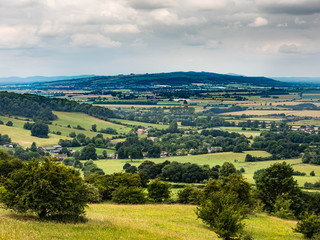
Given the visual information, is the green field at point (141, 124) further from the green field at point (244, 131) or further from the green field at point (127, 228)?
the green field at point (127, 228)

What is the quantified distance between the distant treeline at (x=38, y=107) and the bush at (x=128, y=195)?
117 metres

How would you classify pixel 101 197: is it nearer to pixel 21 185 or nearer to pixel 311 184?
pixel 21 185

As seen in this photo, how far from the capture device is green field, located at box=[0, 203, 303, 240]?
21.3 m

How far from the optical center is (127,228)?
83.7ft

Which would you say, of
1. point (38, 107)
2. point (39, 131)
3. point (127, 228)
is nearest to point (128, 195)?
point (127, 228)

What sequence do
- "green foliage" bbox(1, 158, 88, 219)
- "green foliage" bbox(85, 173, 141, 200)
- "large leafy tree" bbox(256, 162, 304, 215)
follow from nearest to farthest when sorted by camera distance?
"green foliage" bbox(1, 158, 88, 219) → "green foliage" bbox(85, 173, 141, 200) → "large leafy tree" bbox(256, 162, 304, 215)

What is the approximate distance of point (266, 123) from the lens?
180m

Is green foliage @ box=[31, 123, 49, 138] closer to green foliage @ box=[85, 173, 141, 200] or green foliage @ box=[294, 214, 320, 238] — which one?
green foliage @ box=[85, 173, 141, 200]

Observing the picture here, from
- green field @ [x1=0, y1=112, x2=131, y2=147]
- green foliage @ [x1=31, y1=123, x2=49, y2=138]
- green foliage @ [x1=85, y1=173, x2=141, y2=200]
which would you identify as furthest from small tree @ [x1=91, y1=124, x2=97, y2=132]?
green foliage @ [x1=85, y1=173, x2=141, y2=200]

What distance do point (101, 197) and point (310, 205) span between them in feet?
103

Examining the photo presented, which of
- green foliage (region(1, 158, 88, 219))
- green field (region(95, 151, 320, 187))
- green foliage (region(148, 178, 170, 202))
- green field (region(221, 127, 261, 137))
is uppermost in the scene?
green foliage (region(1, 158, 88, 219))

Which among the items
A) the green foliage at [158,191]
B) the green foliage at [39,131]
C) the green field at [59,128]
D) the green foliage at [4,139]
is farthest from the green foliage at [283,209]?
the green foliage at [39,131]

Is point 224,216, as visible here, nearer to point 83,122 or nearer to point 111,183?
point 111,183

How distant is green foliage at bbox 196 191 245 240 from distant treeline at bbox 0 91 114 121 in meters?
137
